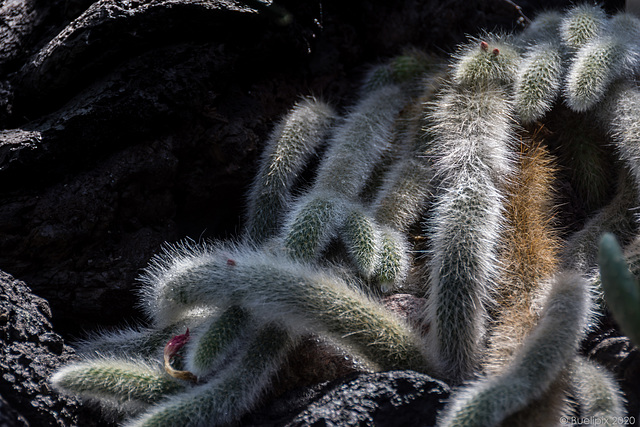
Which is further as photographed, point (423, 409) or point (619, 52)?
point (619, 52)

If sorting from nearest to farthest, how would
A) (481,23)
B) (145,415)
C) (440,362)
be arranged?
(145,415) < (440,362) < (481,23)

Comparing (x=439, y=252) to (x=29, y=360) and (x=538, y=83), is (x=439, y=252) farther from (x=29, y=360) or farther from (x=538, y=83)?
(x=29, y=360)

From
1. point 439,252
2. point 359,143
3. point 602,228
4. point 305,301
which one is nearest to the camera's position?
point 305,301

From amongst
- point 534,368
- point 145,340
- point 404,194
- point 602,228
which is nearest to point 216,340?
point 145,340

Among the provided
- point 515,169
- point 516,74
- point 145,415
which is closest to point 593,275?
point 515,169

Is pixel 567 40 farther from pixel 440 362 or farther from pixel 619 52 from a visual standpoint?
pixel 440 362

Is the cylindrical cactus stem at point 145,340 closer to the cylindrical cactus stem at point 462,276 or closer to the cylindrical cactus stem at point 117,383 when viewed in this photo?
the cylindrical cactus stem at point 117,383

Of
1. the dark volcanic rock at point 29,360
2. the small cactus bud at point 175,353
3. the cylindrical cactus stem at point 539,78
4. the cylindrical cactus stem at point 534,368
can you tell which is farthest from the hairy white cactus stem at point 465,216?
the dark volcanic rock at point 29,360

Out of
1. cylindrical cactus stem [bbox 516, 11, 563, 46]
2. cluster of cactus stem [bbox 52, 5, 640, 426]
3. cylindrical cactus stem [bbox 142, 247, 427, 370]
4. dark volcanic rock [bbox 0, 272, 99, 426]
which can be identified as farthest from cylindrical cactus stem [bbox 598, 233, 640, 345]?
cylindrical cactus stem [bbox 516, 11, 563, 46]
